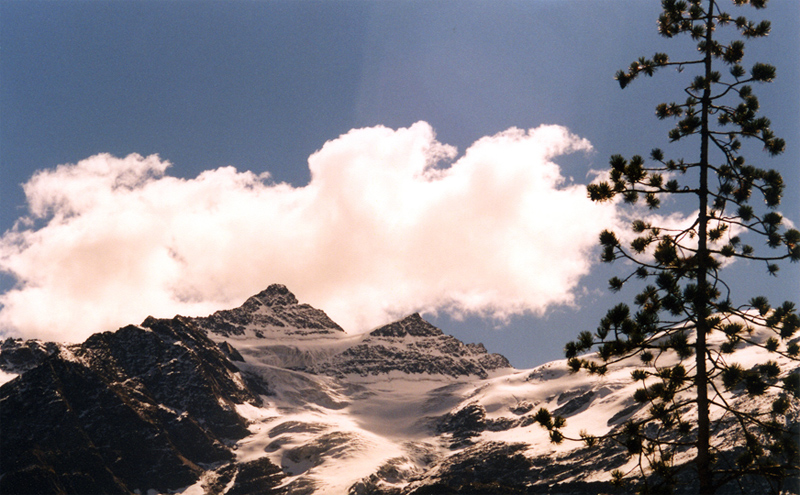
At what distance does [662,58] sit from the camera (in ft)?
71.9

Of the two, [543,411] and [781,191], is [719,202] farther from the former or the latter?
[543,411]

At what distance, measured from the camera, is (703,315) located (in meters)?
19.2

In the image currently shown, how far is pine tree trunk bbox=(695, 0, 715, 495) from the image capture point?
743 inches

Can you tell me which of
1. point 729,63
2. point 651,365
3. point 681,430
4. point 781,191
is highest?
point 729,63

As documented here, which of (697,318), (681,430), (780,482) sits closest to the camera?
(780,482)

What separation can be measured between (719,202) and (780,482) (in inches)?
326

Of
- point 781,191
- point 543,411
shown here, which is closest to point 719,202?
point 781,191

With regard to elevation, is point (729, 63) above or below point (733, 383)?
above

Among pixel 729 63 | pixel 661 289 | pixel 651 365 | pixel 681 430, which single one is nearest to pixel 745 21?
pixel 729 63

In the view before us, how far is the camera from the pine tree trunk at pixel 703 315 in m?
18.9

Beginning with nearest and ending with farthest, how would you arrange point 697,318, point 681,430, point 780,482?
point 780,482, point 697,318, point 681,430

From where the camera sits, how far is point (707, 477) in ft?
61.3

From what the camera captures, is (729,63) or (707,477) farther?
(729,63)

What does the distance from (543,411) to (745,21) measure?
1385cm
